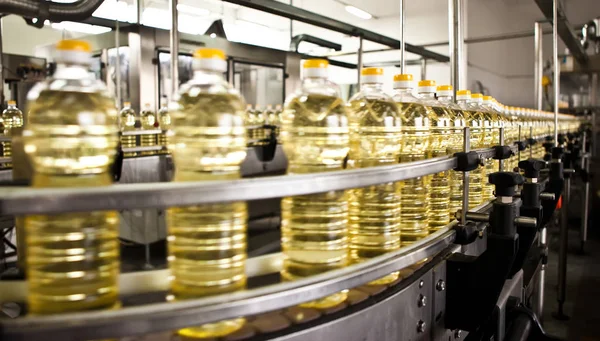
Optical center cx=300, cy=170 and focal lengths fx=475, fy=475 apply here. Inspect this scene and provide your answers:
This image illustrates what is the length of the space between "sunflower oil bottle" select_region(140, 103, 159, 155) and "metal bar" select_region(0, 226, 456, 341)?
10.9ft

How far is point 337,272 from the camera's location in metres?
0.76

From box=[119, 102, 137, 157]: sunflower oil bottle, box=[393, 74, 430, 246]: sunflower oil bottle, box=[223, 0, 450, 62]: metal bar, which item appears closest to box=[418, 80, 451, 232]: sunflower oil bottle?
box=[393, 74, 430, 246]: sunflower oil bottle

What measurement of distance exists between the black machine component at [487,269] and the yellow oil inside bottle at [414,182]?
12cm

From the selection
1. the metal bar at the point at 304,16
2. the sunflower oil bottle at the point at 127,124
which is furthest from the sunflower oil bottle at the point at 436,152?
the sunflower oil bottle at the point at 127,124

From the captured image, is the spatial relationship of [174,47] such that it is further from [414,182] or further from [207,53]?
[414,182]

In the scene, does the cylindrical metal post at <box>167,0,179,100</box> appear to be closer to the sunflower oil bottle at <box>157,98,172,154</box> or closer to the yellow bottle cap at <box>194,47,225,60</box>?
the yellow bottle cap at <box>194,47,225,60</box>

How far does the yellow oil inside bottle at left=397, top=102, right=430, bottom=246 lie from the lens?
120 centimetres

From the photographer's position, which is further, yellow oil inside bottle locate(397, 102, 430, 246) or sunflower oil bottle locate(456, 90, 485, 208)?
sunflower oil bottle locate(456, 90, 485, 208)

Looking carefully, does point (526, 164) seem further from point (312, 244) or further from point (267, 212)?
point (267, 212)

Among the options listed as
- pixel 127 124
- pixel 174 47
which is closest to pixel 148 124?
pixel 127 124

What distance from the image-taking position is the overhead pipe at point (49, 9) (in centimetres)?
270

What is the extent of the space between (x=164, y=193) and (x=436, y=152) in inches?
37.6

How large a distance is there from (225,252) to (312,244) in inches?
7.7

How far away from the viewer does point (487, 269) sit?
1166mm
